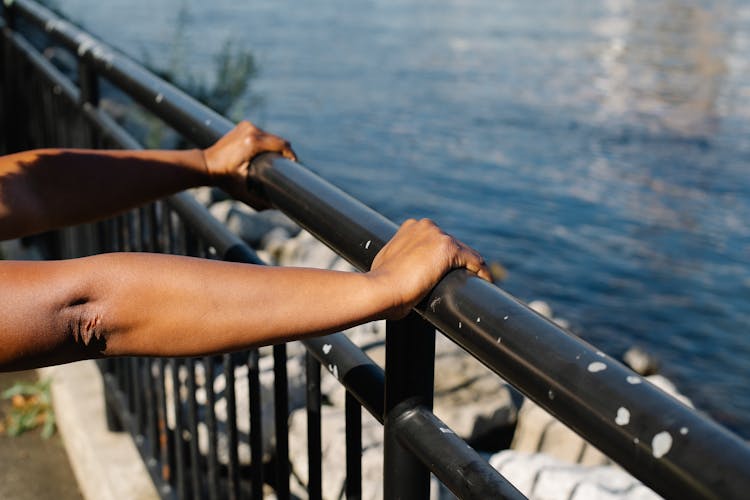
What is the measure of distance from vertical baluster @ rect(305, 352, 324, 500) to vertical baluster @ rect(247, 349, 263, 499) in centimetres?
24

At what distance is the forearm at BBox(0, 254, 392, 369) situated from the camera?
1321 millimetres

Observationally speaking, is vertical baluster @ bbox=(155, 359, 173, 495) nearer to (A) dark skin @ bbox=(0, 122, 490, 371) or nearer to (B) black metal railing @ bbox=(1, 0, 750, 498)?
(B) black metal railing @ bbox=(1, 0, 750, 498)

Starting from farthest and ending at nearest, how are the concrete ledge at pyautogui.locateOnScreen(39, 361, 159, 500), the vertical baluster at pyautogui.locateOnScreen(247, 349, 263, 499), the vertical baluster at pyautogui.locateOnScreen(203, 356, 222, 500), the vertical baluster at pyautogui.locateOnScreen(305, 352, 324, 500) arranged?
1. the concrete ledge at pyautogui.locateOnScreen(39, 361, 159, 500)
2. the vertical baluster at pyautogui.locateOnScreen(203, 356, 222, 500)
3. the vertical baluster at pyautogui.locateOnScreen(247, 349, 263, 499)
4. the vertical baluster at pyautogui.locateOnScreen(305, 352, 324, 500)

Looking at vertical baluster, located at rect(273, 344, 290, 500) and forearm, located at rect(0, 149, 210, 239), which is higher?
forearm, located at rect(0, 149, 210, 239)

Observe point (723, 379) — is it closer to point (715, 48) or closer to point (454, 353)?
point (454, 353)

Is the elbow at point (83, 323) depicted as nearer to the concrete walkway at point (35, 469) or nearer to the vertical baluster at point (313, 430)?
the vertical baluster at point (313, 430)

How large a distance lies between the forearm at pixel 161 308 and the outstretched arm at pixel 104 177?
66cm

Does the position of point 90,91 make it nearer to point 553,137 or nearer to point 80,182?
point 80,182

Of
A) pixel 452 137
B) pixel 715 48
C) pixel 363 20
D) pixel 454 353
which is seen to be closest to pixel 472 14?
pixel 363 20

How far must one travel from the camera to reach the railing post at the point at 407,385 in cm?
141

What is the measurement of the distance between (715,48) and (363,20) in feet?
20.4

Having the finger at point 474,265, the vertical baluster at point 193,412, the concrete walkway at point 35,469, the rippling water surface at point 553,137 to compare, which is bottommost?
the rippling water surface at point 553,137

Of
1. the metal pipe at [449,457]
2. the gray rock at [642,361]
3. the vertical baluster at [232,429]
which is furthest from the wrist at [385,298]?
the gray rock at [642,361]

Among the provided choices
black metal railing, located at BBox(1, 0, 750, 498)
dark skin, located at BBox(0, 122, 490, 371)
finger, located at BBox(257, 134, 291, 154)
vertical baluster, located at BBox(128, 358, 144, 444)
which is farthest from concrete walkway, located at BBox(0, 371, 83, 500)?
dark skin, located at BBox(0, 122, 490, 371)
